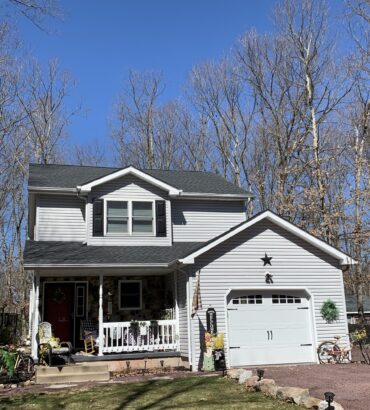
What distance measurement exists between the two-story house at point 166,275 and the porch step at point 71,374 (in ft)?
3.42

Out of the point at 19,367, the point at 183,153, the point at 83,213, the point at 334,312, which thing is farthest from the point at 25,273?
the point at 334,312

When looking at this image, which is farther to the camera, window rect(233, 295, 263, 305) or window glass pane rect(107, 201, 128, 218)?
window glass pane rect(107, 201, 128, 218)

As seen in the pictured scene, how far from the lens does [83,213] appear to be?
54.0ft

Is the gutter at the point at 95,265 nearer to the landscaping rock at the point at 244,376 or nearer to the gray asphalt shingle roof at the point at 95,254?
the gray asphalt shingle roof at the point at 95,254

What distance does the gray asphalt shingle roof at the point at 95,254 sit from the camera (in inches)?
540

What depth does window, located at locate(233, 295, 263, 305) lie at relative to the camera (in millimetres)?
14079

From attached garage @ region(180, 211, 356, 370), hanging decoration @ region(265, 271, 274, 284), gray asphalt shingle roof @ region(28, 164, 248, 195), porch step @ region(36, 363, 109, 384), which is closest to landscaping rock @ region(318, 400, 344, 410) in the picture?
attached garage @ region(180, 211, 356, 370)

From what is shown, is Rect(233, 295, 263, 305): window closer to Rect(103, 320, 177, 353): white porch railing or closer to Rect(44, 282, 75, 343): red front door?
Rect(103, 320, 177, 353): white porch railing

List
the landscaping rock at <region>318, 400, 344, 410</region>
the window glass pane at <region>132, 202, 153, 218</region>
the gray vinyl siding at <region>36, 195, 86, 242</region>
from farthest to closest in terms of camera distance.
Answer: the window glass pane at <region>132, 202, 153, 218</region> → the gray vinyl siding at <region>36, 195, 86, 242</region> → the landscaping rock at <region>318, 400, 344, 410</region>

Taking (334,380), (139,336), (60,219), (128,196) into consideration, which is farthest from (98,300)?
(334,380)

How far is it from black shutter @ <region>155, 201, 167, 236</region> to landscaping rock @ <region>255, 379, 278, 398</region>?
25.0 feet

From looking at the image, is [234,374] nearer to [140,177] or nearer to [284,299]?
[284,299]

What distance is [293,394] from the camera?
8.36 meters

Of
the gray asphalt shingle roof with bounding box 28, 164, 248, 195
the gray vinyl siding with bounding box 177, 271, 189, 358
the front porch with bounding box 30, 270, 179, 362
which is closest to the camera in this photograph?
the gray vinyl siding with bounding box 177, 271, 189, 358
